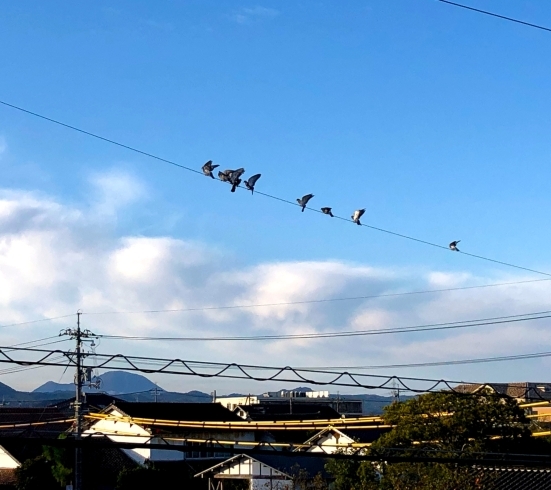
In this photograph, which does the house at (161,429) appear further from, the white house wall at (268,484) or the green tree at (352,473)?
the green tree at (352,473)

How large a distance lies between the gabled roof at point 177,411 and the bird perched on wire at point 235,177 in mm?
29126

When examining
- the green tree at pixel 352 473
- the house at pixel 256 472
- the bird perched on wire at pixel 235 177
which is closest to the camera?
the bird perched on wire at pixel 235 177

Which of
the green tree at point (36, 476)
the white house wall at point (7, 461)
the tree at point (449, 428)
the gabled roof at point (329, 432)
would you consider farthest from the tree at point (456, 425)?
the white house wall at point (7, 461)

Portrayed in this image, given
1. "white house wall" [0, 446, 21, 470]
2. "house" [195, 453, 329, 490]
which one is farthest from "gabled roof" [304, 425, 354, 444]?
"white house wall" [0, 446, 21, 470]

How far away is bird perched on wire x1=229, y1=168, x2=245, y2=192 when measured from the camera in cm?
1922

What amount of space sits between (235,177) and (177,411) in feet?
117

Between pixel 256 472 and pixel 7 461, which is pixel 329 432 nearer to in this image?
pixel 256 472

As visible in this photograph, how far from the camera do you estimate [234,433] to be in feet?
154

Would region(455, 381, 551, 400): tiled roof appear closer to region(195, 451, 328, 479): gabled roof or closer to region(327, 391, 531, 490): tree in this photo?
region(327, 391, 531, 490): tree

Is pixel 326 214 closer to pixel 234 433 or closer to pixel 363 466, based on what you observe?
pixel 363 466

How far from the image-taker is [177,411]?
52.6 metres

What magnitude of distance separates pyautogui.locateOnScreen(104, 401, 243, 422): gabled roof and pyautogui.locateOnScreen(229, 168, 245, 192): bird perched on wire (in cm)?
2913

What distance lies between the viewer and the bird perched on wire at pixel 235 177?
19219mm

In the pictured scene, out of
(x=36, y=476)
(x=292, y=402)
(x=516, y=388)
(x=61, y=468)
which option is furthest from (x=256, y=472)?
(x=292, y=402)
